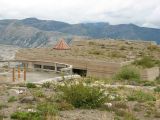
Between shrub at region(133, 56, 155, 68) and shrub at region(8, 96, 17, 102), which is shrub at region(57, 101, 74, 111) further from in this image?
shrub at region(133, 56, 155, 68)

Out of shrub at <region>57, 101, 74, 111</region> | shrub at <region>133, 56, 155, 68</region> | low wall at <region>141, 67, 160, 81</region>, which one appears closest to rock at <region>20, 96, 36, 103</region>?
shrub at <region>57, 101, 74, 111</region>

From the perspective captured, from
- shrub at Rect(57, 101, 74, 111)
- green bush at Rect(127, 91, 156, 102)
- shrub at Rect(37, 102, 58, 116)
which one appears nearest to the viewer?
shrub at Rect(37, 102, 58, 116)

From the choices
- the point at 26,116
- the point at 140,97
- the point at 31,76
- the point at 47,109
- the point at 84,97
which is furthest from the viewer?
the point at 31,76

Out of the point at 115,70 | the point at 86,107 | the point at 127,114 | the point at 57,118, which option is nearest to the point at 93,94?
the point at 86,107

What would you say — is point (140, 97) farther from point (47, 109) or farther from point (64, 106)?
point (47, 109)

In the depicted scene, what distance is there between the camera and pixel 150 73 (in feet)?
125

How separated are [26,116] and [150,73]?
26.5m

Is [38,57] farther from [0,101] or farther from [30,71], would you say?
[0,101]

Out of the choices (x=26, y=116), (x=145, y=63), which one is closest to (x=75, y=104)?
(x=26, y=116)

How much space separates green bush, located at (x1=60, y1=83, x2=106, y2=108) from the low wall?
21368mm

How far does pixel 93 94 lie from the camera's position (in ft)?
48.0

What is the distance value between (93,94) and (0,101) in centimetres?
291

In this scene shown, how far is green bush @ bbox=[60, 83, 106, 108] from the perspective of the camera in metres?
14.5

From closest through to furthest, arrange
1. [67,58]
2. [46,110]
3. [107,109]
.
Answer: [46,110] → [107,109] → [67,58]
